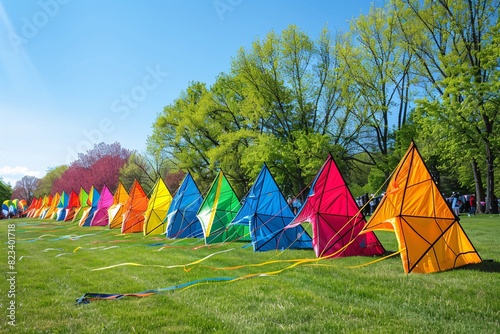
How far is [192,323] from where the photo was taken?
13.7 feet

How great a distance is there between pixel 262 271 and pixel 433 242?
10.9 ft

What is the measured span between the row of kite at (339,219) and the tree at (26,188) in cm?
9601

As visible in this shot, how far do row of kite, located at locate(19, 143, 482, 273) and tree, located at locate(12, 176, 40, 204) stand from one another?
315 feet

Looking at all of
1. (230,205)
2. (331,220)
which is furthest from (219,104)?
(331,220)

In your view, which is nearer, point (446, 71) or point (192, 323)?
point (192, 323)

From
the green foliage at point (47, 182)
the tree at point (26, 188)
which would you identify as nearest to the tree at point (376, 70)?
the green foliage at point (47, 182)

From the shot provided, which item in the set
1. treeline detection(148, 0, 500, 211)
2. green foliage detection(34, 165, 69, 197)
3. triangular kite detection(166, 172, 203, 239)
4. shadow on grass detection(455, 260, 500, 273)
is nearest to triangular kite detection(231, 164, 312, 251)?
triangular kite detection(166, 172, 203, 239)

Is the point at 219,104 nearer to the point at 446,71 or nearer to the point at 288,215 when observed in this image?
the point at 446,71

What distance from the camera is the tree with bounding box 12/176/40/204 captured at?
3765 inches

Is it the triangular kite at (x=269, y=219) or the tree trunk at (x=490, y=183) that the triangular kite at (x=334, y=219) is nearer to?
the triangular kite at (x=269, y=219)

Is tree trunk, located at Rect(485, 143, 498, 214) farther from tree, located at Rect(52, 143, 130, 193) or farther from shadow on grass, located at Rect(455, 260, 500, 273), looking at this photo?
tree, located at Rect(52, 143, 130, 193)

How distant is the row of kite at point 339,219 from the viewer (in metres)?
7.00

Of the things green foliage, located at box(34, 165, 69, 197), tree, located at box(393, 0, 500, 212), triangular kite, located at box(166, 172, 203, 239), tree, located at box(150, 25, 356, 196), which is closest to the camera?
triangular kite, located at box(166, 172, 203, 239)

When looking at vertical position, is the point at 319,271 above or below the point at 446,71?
below
